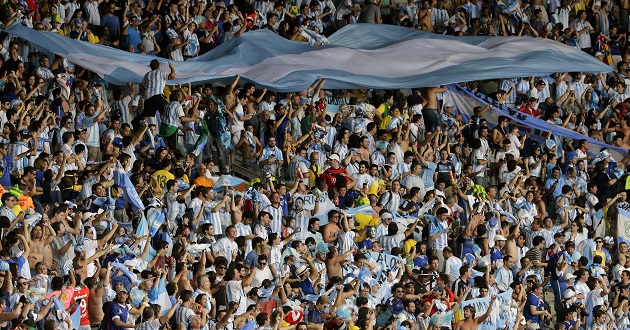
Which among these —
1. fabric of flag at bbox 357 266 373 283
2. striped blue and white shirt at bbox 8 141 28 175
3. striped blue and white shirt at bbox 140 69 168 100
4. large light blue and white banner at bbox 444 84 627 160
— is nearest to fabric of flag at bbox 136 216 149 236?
striped blue and white shirt at bbox 8 141 28 175

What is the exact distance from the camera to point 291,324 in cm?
1797

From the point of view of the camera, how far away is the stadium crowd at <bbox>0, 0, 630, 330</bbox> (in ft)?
56.9

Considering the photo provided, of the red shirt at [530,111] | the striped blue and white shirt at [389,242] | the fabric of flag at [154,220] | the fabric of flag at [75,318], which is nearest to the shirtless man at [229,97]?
the striped blue and white shirt at [389,242]

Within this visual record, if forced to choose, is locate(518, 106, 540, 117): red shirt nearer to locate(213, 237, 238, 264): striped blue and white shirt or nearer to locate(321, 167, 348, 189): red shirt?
Result: locate(321, 167, 348, 189): red shirt

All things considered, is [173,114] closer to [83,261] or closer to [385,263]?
[385,263]

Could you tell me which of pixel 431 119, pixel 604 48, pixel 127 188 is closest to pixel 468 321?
pixel 127 188

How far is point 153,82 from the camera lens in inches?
817

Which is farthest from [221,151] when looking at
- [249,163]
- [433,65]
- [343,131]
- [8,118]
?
[433,65]

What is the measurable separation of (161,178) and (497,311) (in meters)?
4.56

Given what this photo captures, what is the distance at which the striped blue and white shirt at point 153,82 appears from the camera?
68.1ft

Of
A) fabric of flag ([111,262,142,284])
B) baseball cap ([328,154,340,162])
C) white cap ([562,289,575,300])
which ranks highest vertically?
fabric of flag ([111,262,142,284])

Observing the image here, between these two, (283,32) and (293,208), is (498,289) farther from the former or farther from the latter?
(283,32)

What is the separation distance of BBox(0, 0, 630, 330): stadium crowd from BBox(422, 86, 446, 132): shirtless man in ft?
0.12

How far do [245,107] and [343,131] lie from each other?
56.6 inches
